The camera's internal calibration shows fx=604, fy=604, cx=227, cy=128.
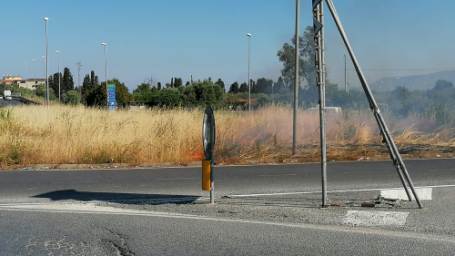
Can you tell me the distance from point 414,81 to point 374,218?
25995mm

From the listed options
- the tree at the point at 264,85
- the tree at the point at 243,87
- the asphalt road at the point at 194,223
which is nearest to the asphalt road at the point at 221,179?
the asphalt road at the point at 194,223

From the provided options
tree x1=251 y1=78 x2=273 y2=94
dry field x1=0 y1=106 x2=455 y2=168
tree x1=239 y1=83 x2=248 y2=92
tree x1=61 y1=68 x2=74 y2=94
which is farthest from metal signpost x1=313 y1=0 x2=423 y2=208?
tree x1=61 y1=68 x2=74 y2=94

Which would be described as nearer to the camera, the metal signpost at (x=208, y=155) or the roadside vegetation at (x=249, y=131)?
the metal signpost at (x=208, y=155)

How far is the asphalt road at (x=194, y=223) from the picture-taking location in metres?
6.55

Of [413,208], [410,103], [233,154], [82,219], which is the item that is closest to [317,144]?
[233,154]

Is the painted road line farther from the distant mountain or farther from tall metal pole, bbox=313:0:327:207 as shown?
the distant mountain

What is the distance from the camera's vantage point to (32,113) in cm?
2688

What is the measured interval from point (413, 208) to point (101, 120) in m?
15.7

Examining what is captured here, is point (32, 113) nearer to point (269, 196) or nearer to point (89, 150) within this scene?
point (89, 150)

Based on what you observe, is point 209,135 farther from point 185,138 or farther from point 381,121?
point 185,138

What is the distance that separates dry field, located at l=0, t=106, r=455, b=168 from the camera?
56.2 feet

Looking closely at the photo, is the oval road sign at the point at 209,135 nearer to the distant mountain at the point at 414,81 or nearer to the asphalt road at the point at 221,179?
the asphalt road at the point at 221,179

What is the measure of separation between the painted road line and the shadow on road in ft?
9.01

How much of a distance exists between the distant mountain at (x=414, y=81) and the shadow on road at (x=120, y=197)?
19221 millimetres
